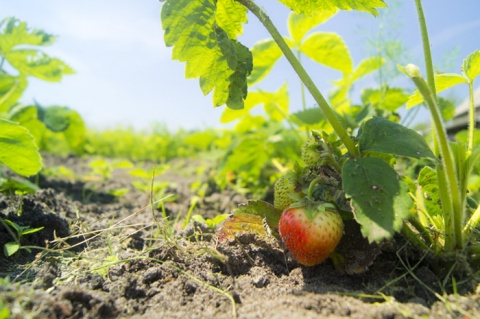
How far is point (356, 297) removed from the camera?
3.67ft

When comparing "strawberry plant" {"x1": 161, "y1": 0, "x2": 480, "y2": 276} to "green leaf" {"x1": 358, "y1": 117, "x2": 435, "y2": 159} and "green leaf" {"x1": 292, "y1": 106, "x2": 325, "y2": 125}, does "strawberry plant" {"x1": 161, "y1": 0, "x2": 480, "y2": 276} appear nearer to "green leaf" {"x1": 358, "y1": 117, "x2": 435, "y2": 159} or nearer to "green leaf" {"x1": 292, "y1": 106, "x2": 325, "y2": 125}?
"green leaf" {"x1": 358, "y1": 117, "x2": 435, "y2": 159}

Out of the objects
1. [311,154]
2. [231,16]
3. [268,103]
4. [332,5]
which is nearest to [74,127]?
[268,103]

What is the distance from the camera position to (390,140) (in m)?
1.22

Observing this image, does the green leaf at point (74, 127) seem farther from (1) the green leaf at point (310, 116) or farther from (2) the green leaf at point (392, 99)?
(2) the green leaf at point (392, 99)

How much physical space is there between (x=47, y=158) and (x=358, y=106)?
4.49 metres

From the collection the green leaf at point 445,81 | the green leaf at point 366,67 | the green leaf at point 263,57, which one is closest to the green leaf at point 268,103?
the green leaf at point 263,57

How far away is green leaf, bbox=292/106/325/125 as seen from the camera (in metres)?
2.38

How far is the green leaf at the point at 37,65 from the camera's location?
2668 millimetres

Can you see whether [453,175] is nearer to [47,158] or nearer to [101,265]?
[101,265]

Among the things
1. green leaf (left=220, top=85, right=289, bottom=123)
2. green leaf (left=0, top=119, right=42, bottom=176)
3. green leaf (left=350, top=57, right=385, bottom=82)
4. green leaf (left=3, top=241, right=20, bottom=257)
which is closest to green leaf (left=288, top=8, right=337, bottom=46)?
green leaf (left=350, top=57, right=385, bottom=82)

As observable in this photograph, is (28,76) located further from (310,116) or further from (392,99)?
(392,99)

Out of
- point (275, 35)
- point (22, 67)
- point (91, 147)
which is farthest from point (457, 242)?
point (91, 147)

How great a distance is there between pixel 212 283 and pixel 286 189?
0.37 metres

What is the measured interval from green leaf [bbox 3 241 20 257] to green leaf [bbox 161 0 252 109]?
83 cm
